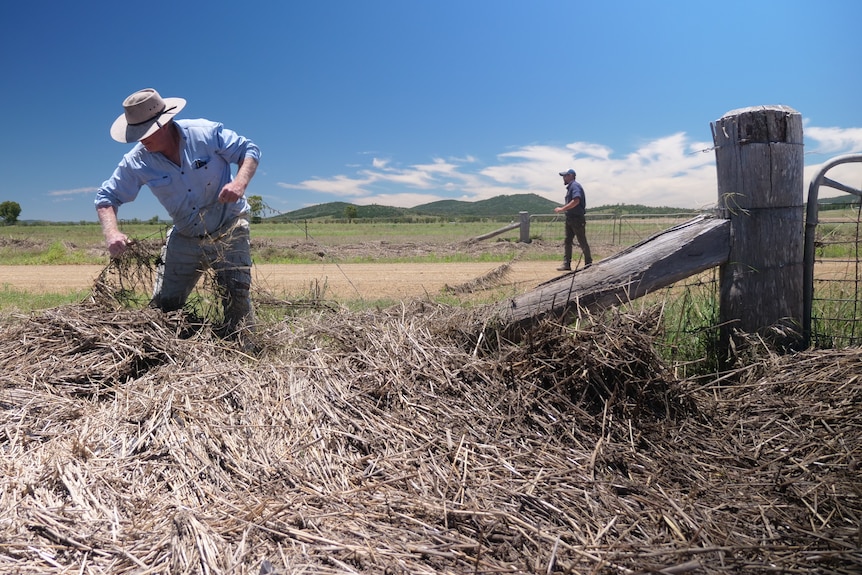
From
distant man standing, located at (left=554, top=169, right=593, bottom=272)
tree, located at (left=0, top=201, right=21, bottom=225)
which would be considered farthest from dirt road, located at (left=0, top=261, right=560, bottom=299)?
tree, located at (left=0, top=201, right=21, bottom=225)

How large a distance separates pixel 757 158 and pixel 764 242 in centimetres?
61

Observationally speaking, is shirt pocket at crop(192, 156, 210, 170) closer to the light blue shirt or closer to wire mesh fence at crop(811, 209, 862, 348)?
the light blue shirt

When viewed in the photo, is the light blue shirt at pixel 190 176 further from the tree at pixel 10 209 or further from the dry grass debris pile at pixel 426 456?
the tree at pixel 10 209

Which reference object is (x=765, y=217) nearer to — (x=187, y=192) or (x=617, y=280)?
(x=617, y=280)

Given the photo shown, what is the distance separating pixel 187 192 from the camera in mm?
5191

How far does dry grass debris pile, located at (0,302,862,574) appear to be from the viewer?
242 centimetres

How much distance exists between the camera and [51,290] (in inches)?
426

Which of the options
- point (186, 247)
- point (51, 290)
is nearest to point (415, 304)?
point (186, 247)

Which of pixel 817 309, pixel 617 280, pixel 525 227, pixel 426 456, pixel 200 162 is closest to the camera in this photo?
pixel 426 456

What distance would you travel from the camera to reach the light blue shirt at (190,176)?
201 inches

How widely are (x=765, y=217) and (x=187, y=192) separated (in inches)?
185

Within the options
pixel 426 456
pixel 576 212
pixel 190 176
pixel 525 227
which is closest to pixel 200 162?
pixel 190 176

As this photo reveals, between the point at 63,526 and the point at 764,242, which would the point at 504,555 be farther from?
the point at 764,242

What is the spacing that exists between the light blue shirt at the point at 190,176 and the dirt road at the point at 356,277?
396 centimetres
